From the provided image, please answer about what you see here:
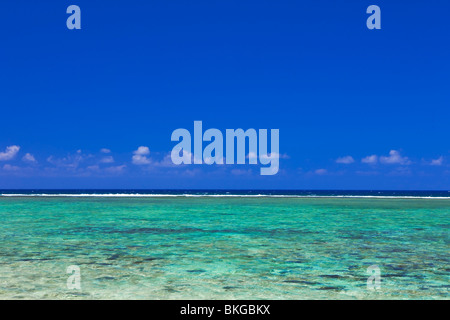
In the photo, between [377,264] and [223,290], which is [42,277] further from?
[377,264]

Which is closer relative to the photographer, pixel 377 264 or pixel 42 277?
pixel 42 277

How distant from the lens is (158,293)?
748 centimetres

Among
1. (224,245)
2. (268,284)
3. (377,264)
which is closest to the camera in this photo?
(268,284)

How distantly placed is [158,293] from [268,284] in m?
2.15
